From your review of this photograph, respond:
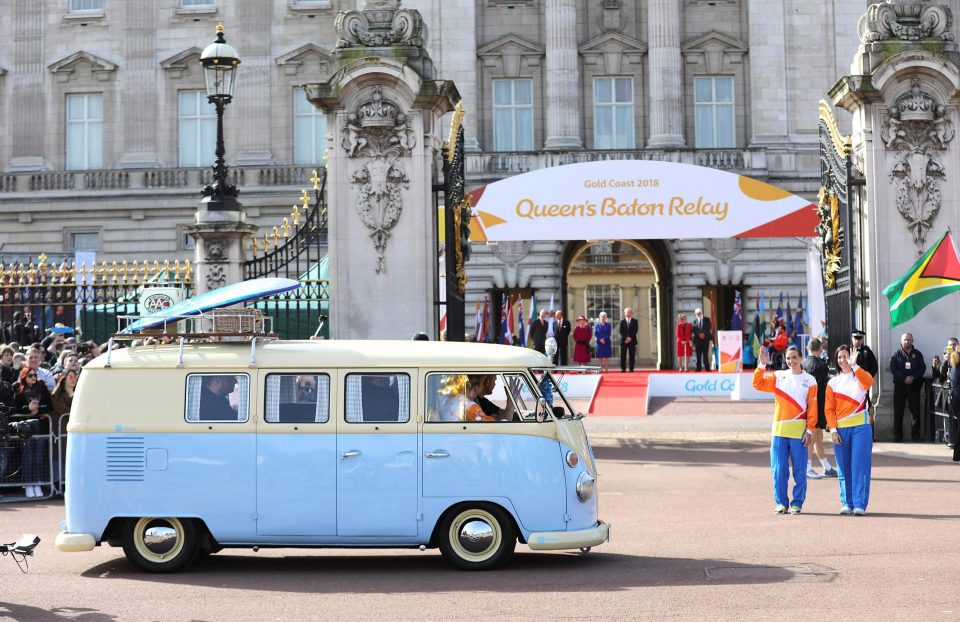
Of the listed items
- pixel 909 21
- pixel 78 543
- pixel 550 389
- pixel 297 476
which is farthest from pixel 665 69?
pixel 78 543

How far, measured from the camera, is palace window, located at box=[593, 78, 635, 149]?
171 feet

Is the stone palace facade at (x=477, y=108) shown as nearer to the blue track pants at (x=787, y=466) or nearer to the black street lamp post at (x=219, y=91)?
the black street lamp post at (x=219, y=91)

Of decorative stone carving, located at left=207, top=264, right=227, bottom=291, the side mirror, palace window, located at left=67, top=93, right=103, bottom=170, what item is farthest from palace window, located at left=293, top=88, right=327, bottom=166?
the side mirror

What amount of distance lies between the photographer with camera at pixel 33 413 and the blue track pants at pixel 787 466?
884 cm

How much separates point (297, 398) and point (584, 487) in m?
2.45

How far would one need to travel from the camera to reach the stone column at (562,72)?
168ft

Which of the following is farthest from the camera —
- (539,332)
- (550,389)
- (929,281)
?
(539,332)

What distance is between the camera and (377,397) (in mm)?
11828

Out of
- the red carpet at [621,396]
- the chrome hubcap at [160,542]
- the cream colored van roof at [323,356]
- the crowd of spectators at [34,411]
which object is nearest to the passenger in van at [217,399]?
the cream colored van roof at [323,356]

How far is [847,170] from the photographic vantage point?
2228cm

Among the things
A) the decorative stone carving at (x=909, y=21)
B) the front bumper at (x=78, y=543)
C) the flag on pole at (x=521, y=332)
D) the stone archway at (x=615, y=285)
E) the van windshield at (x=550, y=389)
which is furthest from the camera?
the stone archway at (x=615, y=285)

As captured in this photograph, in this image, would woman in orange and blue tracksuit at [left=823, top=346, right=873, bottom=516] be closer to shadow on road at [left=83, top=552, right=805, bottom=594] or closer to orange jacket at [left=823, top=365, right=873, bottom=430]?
orange jacket at [left=823, top=365, right=873, bottom=430]

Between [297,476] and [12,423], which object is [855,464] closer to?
[297,476]

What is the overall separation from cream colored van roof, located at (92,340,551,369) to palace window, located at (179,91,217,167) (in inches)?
1688
